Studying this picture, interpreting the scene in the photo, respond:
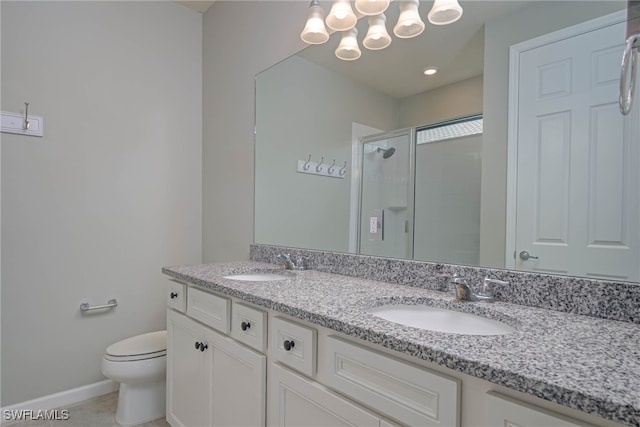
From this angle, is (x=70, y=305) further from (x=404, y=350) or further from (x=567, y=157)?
(x=567, y=157)

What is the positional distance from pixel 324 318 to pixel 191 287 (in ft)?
2.92

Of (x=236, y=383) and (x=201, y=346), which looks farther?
(x=201, y=346)

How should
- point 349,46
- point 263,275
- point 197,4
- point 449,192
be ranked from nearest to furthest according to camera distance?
point 449,192 < point 349,46 < point 263,275 < point 197,4

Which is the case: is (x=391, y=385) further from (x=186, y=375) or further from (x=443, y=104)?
(x=186, y=375)

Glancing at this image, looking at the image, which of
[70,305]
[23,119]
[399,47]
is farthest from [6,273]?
[399,47]

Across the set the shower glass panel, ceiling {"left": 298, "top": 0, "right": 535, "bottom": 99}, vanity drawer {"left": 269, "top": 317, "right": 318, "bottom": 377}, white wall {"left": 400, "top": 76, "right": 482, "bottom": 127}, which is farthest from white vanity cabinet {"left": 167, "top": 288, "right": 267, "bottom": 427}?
ceiling {"left": 298, "top": 0, "right": 535, "bottom": 99}

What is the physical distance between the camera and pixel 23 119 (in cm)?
185

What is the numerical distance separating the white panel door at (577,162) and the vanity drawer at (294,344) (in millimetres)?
689

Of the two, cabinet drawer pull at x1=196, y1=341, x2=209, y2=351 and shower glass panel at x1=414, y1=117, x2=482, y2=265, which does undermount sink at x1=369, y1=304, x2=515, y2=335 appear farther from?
cabinet drawer pull at x1=196, y1=341, x2=209, y2=351

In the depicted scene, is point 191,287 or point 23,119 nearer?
point 191,287

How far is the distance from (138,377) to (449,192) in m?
1.76

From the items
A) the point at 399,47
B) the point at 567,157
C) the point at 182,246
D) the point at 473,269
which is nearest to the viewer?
the point at 567,157

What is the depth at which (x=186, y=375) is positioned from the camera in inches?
59.7

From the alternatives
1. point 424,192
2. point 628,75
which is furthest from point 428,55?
point 628,75
